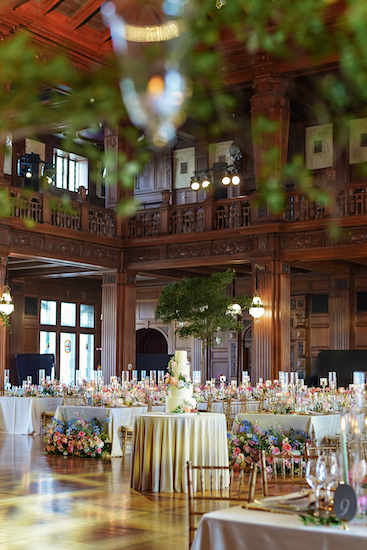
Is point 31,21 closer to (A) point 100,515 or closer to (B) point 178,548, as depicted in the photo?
(A) point 100,515

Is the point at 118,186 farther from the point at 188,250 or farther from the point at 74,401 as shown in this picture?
the point at 74,401

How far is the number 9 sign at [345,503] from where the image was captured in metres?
2.89

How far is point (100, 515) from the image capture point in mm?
6617

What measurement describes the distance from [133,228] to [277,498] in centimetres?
1451

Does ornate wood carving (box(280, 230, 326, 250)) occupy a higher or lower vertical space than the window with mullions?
lower

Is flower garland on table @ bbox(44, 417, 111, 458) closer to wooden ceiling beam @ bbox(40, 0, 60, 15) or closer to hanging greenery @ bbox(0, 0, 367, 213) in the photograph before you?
wooden ceiling beam @ bbox(40, 0, 60, 15)

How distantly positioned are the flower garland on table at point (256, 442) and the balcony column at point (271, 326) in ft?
18.4

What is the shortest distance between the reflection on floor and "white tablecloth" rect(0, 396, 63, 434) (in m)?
3.67

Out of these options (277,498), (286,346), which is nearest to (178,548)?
(277,498)

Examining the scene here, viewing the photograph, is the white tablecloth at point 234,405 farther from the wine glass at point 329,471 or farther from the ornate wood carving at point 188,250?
the wine glass at point 329,471

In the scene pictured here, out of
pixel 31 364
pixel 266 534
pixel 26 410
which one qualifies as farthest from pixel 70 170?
pixel 266 534

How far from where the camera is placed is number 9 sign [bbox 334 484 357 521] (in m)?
2.89

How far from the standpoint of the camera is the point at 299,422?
931 cm

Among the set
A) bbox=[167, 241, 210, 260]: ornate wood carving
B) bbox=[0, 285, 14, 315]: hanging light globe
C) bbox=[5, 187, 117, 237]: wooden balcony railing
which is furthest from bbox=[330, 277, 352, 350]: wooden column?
bbox=[0, 285, 14, 315]: hanging light globe
